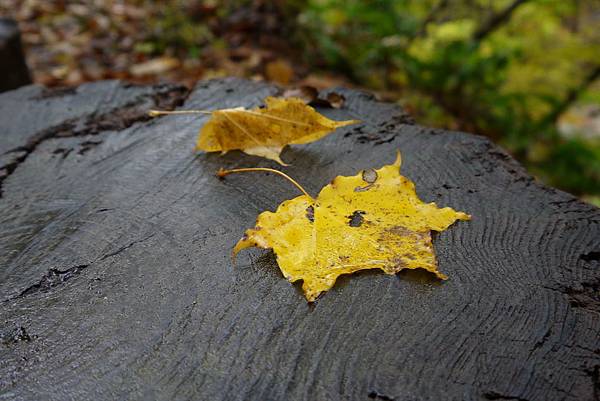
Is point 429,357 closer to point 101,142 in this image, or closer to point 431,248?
point 431,248

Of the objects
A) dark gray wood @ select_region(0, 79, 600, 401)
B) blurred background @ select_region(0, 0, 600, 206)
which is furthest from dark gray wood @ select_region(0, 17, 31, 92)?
dark gray wood @ select_region(0, 79, 600, 401)

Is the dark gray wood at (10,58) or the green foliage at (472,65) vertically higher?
the dark gray wood at (10,58)

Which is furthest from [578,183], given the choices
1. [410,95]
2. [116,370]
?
[116,370]

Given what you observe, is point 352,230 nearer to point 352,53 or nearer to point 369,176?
point 369,176

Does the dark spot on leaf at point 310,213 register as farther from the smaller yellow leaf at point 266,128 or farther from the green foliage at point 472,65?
the green foliage at point 472,65

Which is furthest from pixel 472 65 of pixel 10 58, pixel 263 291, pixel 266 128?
pixel 263 291

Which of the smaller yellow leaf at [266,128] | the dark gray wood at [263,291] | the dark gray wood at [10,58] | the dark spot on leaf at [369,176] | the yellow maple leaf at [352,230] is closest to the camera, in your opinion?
the dark gray wood at [263,291]

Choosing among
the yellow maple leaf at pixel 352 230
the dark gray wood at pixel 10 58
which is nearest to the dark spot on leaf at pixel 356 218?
the yellow maple leaf at pixel 352 230
